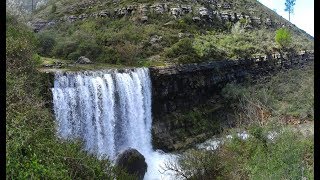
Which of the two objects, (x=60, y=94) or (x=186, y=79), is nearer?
(x=60, y=94)

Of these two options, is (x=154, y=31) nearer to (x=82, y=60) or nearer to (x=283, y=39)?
(x=82, y=60)

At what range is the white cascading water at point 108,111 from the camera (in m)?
19.5

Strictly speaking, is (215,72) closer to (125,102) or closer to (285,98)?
(285,98)

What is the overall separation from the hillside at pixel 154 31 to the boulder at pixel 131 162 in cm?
999

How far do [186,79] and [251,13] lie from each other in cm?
2009

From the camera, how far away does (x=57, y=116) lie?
18906mm

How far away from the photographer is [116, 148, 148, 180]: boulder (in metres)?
17.7

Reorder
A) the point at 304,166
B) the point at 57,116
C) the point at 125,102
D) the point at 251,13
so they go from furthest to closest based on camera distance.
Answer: the point at 251,13 → the point at 125,102 → the point at 57,116 → the point at 304,166

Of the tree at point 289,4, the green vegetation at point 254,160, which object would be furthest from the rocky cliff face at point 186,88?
the tree at point 289,4

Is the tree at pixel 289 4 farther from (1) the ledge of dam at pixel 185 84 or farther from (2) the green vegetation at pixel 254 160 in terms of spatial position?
(2) the green vegetation at pixel 254 160

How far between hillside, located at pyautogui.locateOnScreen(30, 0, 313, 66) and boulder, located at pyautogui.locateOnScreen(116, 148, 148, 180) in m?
9.99

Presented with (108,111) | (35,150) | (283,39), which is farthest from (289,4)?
(35,150)

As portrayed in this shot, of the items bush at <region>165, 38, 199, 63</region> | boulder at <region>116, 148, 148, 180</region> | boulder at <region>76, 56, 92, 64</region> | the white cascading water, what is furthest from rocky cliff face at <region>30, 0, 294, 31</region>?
boulder at <region>116, 148, 148, 180</region>
